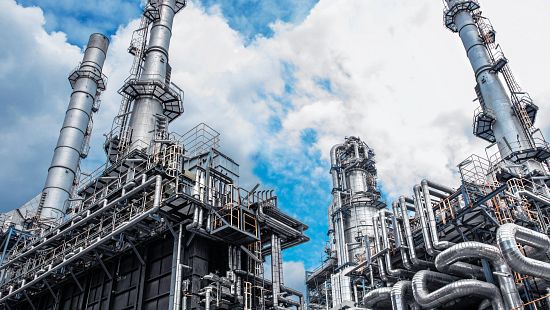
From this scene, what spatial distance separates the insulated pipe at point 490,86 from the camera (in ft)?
108

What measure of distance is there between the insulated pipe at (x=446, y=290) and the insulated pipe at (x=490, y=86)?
1677 cm

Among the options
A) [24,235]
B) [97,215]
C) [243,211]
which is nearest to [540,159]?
[243,211]

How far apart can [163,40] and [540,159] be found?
86.8 ft

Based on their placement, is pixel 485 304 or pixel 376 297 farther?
pixel 376 297

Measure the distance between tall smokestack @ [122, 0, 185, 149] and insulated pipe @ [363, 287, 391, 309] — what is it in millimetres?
13284

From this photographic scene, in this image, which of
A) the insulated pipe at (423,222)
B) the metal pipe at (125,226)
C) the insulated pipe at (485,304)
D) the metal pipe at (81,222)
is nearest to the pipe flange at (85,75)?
the metal pipe at (81,222)

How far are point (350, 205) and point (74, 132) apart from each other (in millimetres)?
22633

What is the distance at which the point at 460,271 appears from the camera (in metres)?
18.8

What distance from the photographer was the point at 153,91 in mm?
Answer: 28672

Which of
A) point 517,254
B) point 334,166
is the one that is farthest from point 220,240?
point 334,166

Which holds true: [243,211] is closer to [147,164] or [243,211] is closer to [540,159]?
[147,164]

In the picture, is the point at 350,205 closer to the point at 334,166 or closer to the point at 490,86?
the point at 334,166

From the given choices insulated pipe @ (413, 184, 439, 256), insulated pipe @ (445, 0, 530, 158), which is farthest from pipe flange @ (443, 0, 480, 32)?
insulated pipe @ (413, 184, 439, 256)

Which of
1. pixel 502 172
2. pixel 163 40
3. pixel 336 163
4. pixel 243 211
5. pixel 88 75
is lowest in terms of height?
pixel 243 211
